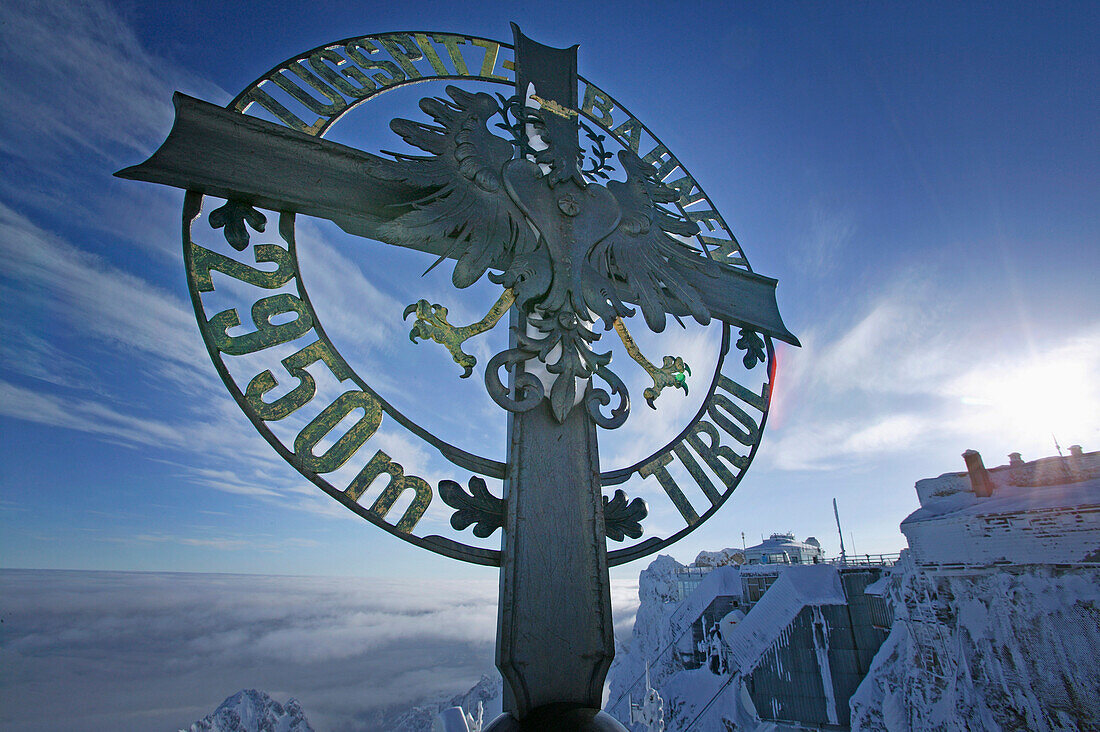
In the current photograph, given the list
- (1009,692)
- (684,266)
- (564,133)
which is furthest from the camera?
(1009,692)

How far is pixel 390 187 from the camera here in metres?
2.17

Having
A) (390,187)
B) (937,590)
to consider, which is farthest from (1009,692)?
(390,187)

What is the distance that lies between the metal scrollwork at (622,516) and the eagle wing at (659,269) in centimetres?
83

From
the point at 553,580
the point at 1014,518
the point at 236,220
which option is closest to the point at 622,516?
the point at 553,580

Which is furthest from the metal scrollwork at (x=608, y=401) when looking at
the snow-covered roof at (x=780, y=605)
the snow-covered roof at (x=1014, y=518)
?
the snow-covered roof at (x=780, y=605)

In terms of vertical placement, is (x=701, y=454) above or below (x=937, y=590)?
above

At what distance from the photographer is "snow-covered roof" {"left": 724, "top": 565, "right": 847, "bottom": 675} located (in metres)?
13.7

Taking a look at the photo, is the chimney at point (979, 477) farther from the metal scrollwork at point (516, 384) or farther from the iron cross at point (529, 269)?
the metal scrollwork at point (516, 384)

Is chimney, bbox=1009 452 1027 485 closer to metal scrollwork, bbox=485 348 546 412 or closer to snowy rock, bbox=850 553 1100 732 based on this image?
snowy rock, bbox=850 553 1100 732

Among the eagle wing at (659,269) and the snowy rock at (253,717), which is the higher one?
the eagle wing at (659,269)

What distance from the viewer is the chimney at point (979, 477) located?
970cm

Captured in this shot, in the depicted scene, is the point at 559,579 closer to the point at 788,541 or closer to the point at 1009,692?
the point at 1009,692

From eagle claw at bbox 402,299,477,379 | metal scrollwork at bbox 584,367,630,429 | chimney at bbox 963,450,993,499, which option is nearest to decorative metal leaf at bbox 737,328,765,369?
metal scrollwork at bbox 584,367,630,429

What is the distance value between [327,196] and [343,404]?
0.91 metres
